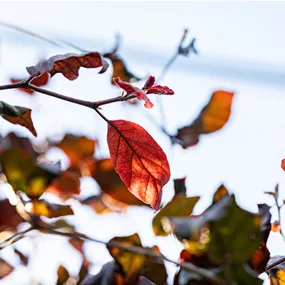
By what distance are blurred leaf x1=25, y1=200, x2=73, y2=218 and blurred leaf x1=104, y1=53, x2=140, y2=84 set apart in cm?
27

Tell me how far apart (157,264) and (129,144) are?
3.6 inches

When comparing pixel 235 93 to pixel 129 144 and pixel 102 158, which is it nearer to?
pixel 102 158

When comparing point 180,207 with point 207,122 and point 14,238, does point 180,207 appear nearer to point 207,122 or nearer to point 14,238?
point 14,238

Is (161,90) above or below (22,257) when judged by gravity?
above

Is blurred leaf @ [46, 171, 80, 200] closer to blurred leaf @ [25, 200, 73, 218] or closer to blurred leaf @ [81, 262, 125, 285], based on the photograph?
blurred leaf @ [25, 200, 73, 218]

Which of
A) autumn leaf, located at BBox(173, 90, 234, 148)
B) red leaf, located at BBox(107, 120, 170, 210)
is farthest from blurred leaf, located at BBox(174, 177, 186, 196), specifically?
autumn leaf, located at BBox(173, 90, 234, 148)

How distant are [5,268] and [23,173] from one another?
0.12 metres

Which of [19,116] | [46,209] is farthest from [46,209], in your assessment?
[19,116]

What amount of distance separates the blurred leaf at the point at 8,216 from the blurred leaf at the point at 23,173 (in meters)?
0.07

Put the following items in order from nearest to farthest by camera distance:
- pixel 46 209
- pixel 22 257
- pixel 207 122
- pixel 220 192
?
pixel 220 192 → pixel 46 209 → pixel 22 257 → pixel 207 122

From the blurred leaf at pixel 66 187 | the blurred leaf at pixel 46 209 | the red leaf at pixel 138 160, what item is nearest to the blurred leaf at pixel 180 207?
the red leaf at pixel 138 160

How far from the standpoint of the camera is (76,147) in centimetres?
80

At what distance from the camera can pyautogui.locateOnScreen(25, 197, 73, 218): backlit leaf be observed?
0.53m

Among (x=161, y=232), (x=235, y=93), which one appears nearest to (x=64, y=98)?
(x=161, y=232)
